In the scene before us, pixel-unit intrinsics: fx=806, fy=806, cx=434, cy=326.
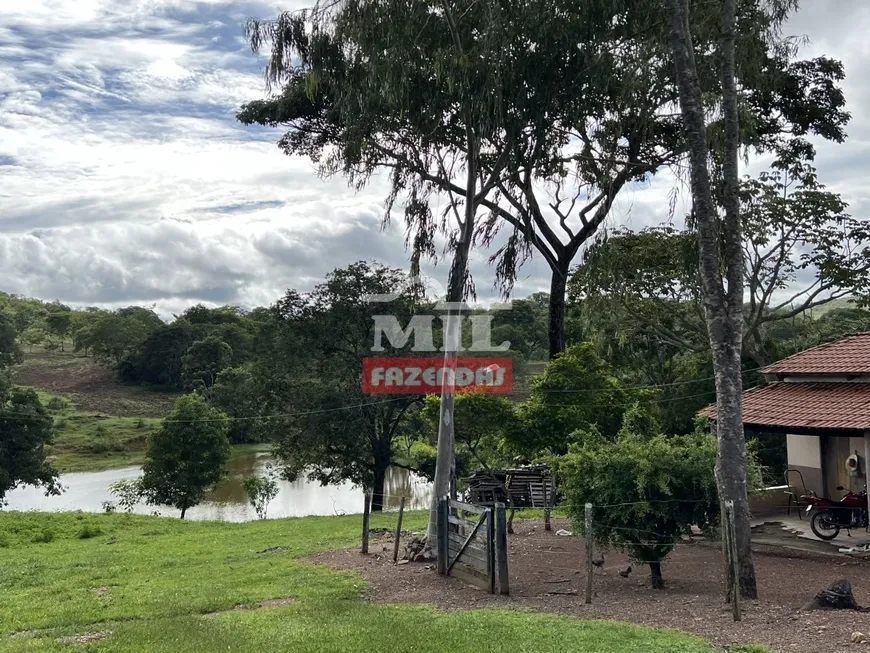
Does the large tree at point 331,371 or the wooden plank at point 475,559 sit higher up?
the large tree at point 331,371

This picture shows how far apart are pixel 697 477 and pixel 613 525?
138 cm

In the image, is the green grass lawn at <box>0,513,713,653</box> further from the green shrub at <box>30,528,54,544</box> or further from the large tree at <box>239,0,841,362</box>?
the large tree at <box>239,0,841,362</box>

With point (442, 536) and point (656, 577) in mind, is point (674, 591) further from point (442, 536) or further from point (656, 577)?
point (442, 536)

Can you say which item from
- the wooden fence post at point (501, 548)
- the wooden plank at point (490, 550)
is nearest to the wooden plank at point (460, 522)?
the wooden plank at point (490, 550)

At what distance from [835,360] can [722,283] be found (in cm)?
677

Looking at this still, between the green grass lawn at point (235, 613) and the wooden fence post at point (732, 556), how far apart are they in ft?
3.93

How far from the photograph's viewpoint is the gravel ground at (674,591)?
8484 mm

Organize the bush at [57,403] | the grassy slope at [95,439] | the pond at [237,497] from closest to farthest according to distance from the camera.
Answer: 1. the pond at [237,497]
2. the grassy slope at [95,439]
3. the bush at [57,403]

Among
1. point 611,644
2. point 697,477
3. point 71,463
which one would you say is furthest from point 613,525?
point 71,463

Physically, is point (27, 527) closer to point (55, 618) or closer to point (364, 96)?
point (55, 618)

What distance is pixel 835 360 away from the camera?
1659 cm

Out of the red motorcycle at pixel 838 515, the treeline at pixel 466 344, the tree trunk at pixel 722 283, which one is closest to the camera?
the tree trunk at pixel 722 283

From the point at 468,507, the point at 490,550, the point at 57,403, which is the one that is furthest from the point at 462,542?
the point at 57,403

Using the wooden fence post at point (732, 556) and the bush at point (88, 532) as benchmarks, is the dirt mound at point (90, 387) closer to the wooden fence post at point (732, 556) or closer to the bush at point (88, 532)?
the bush at point (88, 532)
